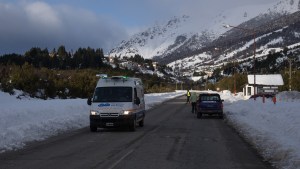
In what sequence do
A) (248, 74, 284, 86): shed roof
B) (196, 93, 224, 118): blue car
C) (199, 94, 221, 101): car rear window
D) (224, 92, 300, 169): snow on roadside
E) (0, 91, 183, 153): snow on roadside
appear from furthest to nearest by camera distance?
(248, 74, 284, 86): shed roof, (199, 94, 221, 101): car rear window, (196, 93, 224, 118): blue car, (0, 91, 183, 153): snow on roadside, (224, 92, 300, 169): snow on roadside

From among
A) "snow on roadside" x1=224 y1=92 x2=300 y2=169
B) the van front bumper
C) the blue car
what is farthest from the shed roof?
the van front bumper

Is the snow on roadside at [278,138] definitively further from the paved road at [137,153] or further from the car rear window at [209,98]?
the car rear window at [209,98]

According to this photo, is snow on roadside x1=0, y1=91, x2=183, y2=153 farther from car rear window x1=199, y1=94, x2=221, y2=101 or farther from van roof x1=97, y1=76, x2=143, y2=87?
car rear window x1=199, y1=94, x2=221, y2=101

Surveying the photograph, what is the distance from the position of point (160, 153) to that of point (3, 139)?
6167 mm

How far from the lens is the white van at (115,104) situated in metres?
21.7

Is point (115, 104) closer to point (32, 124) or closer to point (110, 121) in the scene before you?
point (110, 121)

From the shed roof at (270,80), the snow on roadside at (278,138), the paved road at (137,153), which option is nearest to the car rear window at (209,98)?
the snow on roadside at (278,138)

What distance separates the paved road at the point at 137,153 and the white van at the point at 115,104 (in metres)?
2.09

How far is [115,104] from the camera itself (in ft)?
72.0

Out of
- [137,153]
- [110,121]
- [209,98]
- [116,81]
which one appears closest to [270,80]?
[209,98]

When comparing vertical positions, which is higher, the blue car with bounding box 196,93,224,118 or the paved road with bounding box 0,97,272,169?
the blue car with bounding box 196,93,224,118

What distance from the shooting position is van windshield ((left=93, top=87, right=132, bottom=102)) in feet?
73.4

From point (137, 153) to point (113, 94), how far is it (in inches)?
350

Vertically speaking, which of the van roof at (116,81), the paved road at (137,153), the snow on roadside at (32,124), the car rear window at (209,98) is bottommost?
the paved road at (137,153)
